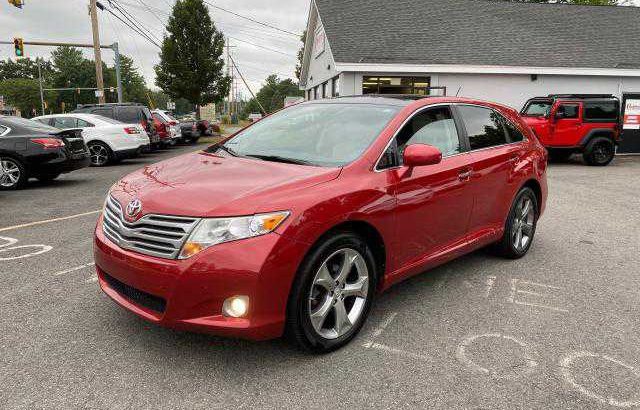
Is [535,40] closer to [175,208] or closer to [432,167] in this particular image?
[432,167]

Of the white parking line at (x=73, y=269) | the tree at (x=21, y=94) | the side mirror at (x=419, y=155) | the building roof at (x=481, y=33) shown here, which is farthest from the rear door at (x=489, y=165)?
the tree at (x=21, y=94)

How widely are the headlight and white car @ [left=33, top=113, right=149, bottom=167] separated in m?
12.2

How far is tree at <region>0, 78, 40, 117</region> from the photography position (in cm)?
9625

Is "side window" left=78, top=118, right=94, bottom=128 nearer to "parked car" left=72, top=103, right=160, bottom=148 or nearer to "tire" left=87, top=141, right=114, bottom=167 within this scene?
"tire" left=87, top=141, right=114, bottom=167

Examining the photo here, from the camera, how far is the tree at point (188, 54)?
34.2 m

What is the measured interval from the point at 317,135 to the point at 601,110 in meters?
13.7

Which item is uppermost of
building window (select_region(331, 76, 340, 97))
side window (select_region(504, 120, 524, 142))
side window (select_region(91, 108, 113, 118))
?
building window (select_region(331, 76, 340, 97))

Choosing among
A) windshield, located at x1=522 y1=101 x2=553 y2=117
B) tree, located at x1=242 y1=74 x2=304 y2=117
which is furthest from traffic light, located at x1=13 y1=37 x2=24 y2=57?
tree, located at x1=242 y1=74 x2=304 y2=117

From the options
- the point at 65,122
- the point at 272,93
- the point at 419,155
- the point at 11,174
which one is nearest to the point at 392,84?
the point at 65,122

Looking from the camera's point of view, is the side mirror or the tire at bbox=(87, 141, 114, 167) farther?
the tire at bbox=(87, 141, 114, 167)

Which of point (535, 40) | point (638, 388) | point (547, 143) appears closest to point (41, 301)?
point (638, 388)

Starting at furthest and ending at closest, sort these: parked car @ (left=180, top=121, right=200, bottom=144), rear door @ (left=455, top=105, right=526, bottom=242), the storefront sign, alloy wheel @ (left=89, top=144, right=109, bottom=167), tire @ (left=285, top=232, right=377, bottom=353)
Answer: parked car @ (left=180, top=121, right=200, bottom=144) → the storefront sign → alloy wheel @ (left=89, top=144, right=109, bottom=167) → rear door @ (left=455, top=105, right=526, bottom=242) → tire @ (left=285, top=232, right=377, bottom=353)

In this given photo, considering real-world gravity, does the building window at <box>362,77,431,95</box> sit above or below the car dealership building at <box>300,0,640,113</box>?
below

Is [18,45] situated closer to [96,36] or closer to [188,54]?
[96,36]
